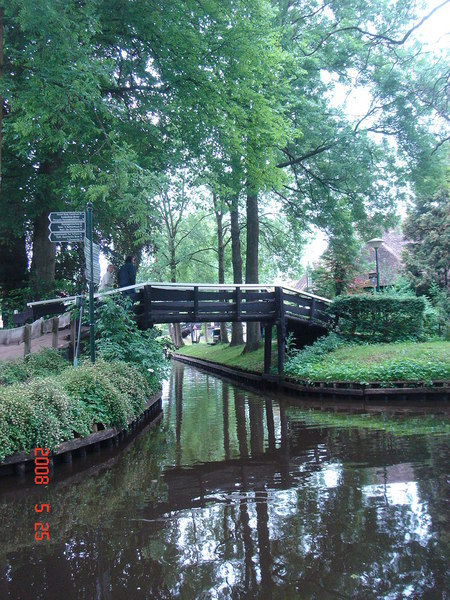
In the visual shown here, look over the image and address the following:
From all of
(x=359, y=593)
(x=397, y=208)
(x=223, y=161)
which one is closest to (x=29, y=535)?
(x=359, y=593)

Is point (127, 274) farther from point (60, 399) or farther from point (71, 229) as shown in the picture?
point (60, 399)

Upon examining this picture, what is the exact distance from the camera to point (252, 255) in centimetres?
2050

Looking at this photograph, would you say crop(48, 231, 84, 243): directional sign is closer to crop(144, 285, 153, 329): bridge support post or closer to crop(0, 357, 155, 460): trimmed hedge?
crop(0, 357, 155, 460): trimmed hedge

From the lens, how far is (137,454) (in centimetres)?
763

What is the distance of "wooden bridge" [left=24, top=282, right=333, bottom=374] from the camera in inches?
522

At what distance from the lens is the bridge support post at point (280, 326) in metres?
15.8

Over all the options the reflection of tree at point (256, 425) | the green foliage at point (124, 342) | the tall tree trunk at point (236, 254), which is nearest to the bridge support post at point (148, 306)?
the green foliage at point (124, 342)

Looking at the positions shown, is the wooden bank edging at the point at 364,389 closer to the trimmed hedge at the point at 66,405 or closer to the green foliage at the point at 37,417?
the trimmed hedge at the point at 66,405

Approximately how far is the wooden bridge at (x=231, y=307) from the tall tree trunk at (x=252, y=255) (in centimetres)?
324

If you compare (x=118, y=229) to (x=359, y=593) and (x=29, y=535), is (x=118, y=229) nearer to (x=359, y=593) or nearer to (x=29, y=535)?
(x=29, y=535)

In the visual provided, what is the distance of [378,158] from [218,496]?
15.8 m

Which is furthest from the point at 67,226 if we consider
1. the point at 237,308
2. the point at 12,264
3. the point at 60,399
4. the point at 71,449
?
the point at 12,264

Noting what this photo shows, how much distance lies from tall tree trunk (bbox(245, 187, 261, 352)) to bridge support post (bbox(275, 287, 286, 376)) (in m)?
4.07

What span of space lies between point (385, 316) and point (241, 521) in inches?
547
